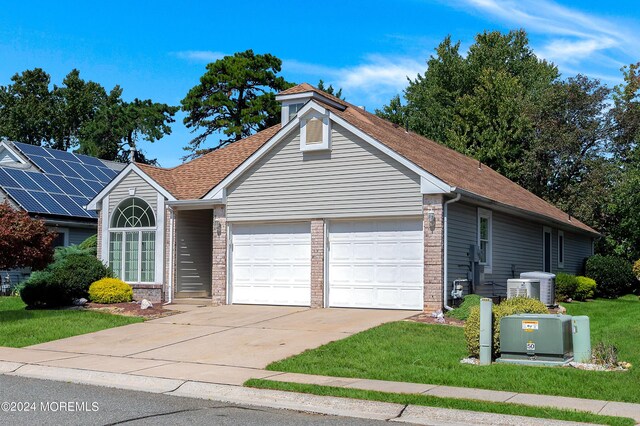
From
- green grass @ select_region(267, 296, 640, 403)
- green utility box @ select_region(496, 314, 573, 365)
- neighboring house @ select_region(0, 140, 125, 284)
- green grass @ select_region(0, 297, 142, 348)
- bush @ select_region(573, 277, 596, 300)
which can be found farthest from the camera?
neighboring house @ select_region(0, 140, 125, 284)

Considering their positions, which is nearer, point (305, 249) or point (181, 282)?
point (305, 249)

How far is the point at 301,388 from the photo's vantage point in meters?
10.5

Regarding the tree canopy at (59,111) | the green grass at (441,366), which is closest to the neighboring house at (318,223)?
the green grass at (441,366)

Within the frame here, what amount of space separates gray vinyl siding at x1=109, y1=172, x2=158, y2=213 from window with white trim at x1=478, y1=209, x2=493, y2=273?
31.7 feet

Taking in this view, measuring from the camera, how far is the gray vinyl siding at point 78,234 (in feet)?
101

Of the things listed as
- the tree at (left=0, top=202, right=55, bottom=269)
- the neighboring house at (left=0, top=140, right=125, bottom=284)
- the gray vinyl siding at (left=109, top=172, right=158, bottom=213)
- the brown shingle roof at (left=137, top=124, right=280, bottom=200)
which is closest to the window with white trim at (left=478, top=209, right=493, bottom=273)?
the brown shingle roof at (left=137, top=124, right=280, bottom=200)

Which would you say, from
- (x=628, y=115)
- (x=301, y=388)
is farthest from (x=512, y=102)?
(x=301, y=388)

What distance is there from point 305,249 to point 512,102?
23.0m

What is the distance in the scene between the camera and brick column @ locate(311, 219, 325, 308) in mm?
20219

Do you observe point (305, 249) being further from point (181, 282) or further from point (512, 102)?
point (512, 102)

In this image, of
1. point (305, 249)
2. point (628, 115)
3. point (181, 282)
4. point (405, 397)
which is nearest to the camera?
point (405, 397)

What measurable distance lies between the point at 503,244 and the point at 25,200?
59.1 feet

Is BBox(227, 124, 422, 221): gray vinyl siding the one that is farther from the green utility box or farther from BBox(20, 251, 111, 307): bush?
the green utility box

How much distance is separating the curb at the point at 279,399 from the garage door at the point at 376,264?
9075mm
